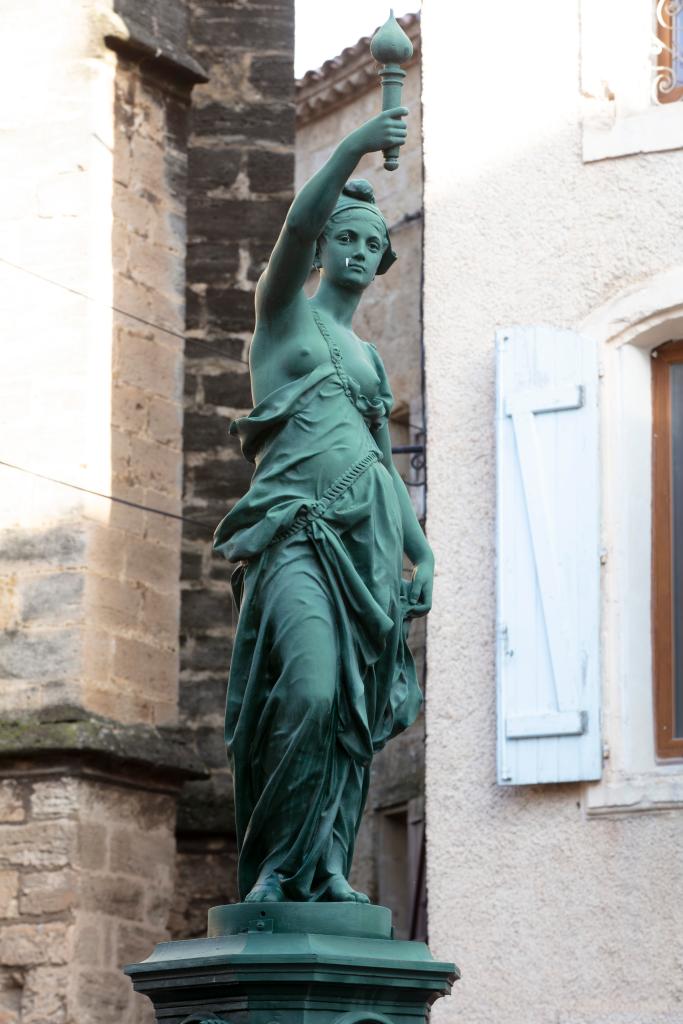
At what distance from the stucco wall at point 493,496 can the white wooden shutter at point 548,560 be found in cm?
15

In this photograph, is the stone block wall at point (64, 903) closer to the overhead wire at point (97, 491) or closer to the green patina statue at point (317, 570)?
the overhead wire at point (97, 491)

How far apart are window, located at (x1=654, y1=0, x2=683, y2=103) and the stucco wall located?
36 centimetres

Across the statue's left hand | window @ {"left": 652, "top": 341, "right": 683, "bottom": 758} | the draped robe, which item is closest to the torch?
the draped robe

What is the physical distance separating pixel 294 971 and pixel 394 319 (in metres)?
11.4

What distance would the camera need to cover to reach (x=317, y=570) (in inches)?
240

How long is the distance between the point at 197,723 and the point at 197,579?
756 millimetres

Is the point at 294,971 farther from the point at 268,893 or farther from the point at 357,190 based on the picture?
the point at 357,190

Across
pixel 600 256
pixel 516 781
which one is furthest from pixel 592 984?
pixel 600 256

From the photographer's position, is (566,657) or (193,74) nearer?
(566,657)

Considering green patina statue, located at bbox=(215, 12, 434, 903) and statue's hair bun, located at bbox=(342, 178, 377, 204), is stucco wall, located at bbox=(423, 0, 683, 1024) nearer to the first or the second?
green patina statue, located at bbox=(215, 12, 434, 903)

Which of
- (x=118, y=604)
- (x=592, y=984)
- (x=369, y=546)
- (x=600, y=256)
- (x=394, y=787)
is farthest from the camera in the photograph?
(x=394, y=787)

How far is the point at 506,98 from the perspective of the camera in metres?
11.4

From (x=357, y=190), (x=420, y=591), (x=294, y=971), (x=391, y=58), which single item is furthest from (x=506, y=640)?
(x=294, y=971)

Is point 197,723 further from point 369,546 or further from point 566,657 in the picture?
point 369,546
